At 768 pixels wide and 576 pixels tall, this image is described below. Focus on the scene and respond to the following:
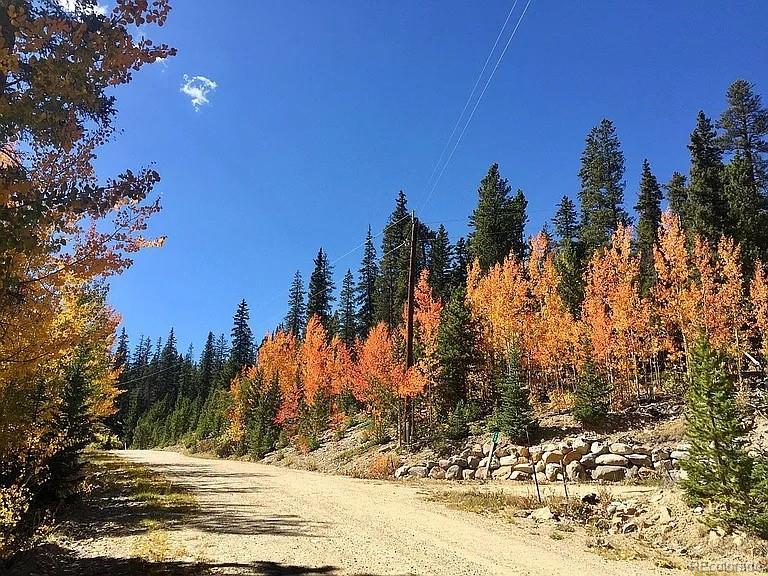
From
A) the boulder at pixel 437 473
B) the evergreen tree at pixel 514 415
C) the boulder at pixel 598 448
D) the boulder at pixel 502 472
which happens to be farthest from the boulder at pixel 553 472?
the boulder at pixel 437 473

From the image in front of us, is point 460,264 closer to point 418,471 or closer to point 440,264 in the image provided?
point 440,264

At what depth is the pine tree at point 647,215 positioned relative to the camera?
141 ft

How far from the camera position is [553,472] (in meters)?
17.2

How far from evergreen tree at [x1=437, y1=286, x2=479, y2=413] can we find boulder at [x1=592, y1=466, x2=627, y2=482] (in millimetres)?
10913

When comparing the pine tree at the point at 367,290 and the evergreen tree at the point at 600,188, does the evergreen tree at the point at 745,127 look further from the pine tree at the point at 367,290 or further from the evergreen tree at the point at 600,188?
the pine tree at the point at 367,290

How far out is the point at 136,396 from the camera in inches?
3996

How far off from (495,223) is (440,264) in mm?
9655

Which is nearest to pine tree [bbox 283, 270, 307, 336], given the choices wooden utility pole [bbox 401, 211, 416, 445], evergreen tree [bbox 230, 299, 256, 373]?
evergreen tree [bbox 230, 299, 256, 373]

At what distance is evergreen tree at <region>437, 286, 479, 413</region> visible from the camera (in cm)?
2733

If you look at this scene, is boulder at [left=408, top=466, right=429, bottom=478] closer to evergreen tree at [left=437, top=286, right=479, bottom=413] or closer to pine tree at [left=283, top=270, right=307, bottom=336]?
evergreen tree at [left=437, top=286, right=479, bottom=413]

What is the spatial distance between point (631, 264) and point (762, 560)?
2672 centimetres

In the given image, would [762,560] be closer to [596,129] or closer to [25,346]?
[25,346]

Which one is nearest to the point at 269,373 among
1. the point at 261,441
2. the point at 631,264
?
the point at 261,441

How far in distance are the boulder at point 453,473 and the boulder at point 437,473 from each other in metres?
0.20
